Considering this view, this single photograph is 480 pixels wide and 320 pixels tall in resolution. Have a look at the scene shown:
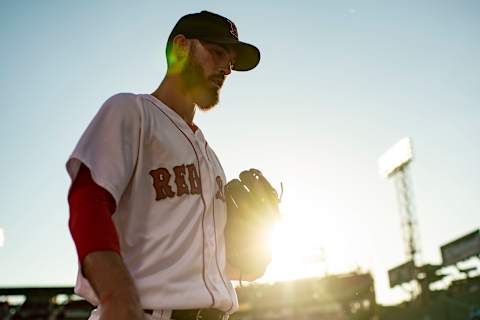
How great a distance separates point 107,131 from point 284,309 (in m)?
42.6

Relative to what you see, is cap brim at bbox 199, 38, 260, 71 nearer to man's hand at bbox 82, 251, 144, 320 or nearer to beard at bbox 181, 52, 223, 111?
beard at bbox 181, 52, 223, 111

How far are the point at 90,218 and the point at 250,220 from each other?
2.98 ft

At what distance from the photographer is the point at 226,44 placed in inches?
78.3

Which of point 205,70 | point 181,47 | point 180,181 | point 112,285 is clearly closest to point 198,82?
point 205,70

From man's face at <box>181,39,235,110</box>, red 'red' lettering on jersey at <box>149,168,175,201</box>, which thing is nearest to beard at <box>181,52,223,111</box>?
man's face at <box>181,39,235,110</box>

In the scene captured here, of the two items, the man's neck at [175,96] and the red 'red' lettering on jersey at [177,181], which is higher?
the man's neck at [175,96]

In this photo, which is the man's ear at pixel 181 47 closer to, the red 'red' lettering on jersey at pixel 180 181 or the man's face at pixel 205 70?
the man's face at pixel 205 70

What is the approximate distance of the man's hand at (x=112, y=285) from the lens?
46.0 inches

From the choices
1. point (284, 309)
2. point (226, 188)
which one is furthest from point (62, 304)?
point (226, 188)

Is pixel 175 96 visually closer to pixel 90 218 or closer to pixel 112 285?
pixel 90 218

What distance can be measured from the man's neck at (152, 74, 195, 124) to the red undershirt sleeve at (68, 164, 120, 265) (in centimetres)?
63

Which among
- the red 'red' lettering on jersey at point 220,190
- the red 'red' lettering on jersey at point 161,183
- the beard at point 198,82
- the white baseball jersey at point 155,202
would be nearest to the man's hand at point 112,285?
the white baseball jersey at point 155,202

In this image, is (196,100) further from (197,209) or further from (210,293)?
(210,293)

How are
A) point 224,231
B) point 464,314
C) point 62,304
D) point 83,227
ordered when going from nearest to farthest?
point 83,227 < point 224,231 < point 62,304 < point 464,314
